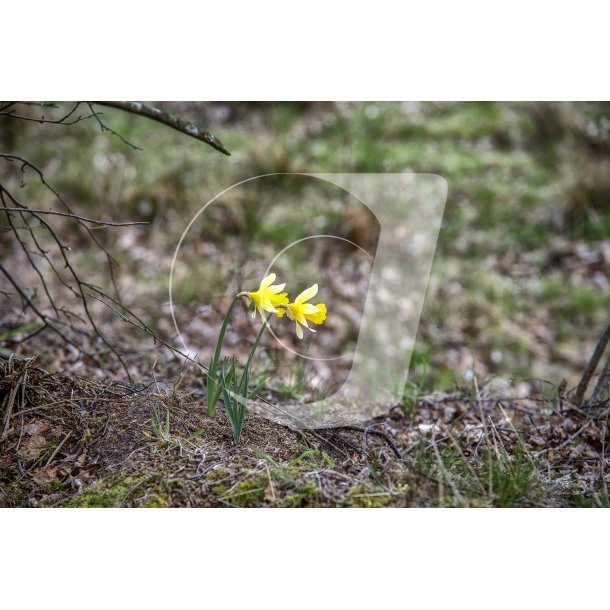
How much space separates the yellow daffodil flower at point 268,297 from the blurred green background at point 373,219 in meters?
0.89

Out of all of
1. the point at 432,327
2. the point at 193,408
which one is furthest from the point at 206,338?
the point at 432,327

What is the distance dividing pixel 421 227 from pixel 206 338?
1.55 meters

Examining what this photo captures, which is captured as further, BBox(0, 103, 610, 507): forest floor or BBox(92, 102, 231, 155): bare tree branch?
BBox(92, 102, 231, 155): bare tree branch

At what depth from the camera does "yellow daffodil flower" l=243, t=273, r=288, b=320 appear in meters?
2.27

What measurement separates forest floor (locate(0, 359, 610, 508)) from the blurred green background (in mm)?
877

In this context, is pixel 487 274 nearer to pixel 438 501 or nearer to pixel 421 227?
pixel 421 227

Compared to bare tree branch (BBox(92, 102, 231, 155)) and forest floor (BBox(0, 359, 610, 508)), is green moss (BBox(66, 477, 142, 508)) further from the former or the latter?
bare tree branch (BBox(92, 102, 231, 155))

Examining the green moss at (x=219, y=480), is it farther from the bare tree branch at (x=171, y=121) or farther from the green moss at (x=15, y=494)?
the bare tree branch at (x=171, y=121)

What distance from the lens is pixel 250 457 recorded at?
2176 millimetres

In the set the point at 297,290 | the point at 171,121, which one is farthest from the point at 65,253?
A: the point at 297,290

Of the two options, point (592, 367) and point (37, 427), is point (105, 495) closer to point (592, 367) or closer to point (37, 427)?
point (37, 427)

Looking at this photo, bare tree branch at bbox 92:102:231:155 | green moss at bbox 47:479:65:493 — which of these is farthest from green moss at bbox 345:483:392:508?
bare tree branch at bbox 92:102:231:155

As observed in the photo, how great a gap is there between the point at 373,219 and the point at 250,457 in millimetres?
1677

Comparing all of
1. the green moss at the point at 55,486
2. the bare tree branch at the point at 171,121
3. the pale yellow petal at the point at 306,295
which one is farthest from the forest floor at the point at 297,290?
Result: the pale yellow petal at the point at 306,295
